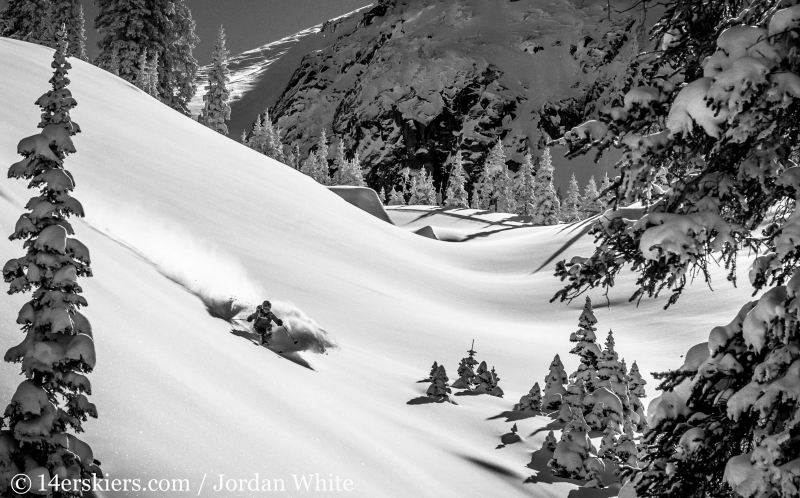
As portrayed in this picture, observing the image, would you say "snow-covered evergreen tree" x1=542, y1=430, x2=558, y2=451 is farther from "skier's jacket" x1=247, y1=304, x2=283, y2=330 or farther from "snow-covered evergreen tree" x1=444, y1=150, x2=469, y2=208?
"snow-covered evergreen tree" x1=444, y1=150, x2=469, y2=208

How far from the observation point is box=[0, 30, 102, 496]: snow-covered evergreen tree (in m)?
5.61

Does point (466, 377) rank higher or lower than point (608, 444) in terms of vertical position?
higher

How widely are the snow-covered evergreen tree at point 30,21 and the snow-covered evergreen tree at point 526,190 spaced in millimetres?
55085

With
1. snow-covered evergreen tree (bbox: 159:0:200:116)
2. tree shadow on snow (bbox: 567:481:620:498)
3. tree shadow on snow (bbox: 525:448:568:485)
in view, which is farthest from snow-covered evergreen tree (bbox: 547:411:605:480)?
snow-covered evergreen tree (bbox: 159:0:200:116)

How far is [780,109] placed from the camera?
12.6 ft

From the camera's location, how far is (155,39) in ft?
180

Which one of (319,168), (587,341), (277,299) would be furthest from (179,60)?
(587,341)

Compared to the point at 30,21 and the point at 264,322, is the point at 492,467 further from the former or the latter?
the point at 30,21

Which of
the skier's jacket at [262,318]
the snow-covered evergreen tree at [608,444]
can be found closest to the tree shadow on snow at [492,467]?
the snow-covered evergreen tree at [608,444]

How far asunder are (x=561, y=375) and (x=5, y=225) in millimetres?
14546

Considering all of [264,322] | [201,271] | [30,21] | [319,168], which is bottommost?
[264,322]

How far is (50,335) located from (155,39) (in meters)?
55.1

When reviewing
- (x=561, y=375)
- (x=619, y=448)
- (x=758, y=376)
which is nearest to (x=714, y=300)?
(x=561, y=375)

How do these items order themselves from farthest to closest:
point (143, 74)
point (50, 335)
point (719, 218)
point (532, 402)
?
point (143, 74) → point (532, 402) → point (50, 335) → point (719, 218)
